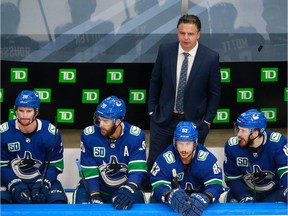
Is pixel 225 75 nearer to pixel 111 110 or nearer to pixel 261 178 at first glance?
pixel 261 178

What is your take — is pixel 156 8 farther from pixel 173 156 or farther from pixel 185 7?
pixel 173 156

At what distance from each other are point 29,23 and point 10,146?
201 cm

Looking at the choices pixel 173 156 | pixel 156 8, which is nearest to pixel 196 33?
pixel 173 156

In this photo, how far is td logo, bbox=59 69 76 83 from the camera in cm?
703

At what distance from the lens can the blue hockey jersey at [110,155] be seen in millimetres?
5059

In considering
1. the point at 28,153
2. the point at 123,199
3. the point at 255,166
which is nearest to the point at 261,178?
the point at 255,166

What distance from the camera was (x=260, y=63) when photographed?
706 cm

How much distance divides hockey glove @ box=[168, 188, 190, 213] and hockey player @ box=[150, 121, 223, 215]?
144 mm

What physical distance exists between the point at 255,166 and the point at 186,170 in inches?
22.4

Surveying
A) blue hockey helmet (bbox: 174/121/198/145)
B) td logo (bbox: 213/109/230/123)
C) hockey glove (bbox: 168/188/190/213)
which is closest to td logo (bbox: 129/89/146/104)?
td logo (bbox: 213/109/230/123)

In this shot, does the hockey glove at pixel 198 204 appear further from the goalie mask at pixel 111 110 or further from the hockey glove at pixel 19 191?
the hockey glove at pixel 19 191

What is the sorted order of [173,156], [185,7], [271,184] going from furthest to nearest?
[185,7] → [271,184] → [173,156]

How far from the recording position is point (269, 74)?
709 cm

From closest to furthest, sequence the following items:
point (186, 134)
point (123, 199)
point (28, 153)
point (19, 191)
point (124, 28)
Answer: point (123, 199) → point (186, 134) → point (19, 191) → point (28, 153) → point (124, 28)
